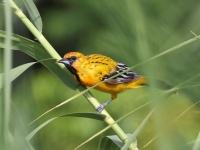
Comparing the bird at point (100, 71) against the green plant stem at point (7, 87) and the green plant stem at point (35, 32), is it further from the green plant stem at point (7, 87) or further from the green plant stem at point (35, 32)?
the green plant stem at point (7, 87)

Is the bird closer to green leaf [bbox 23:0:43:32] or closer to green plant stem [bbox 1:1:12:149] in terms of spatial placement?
green leaf [bbox 23:0:43:32]

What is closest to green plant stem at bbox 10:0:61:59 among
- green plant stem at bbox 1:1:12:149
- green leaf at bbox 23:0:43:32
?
green leaf at bbox 23:0:43:32

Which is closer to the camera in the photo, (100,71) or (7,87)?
(7,87)

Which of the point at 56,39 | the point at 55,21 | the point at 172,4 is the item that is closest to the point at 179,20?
the point at 172,4

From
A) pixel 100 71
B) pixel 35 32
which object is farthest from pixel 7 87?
pixel 100 71

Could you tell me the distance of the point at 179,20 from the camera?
269 millimetres

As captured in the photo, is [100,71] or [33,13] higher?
[33,13]

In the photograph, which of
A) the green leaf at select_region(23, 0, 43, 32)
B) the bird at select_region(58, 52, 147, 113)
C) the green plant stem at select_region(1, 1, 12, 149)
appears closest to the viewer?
the green plant stem at select_region(1, 1, 12, 149)

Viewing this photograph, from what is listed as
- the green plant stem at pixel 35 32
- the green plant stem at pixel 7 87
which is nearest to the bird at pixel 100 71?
the green plant stem at pixel 35 32

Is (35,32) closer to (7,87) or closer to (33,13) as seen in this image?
(33,13)

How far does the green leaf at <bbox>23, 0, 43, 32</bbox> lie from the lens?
27.5 inches

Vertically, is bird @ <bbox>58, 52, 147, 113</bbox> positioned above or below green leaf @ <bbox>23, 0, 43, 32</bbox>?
below

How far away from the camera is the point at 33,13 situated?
73 centimetres

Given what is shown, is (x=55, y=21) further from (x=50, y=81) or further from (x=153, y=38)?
(x=153, y=38)
